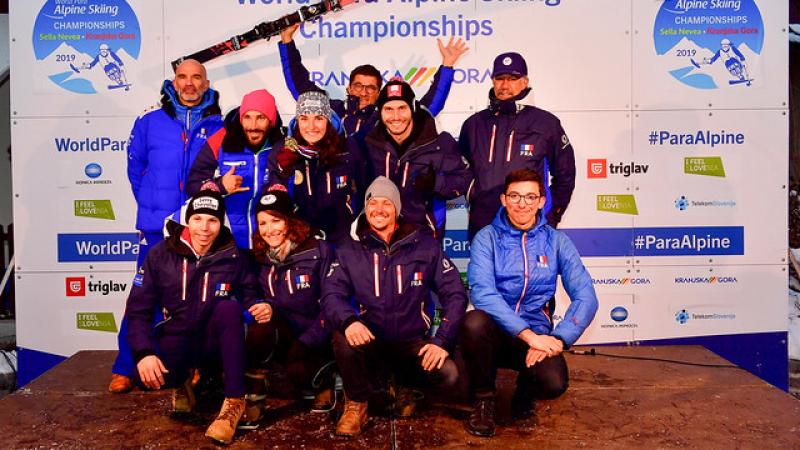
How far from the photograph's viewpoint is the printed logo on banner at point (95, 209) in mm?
4125

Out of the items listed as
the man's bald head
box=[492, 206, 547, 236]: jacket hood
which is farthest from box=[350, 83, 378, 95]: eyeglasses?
box=[492, 206, 547, 236]: jacket hood

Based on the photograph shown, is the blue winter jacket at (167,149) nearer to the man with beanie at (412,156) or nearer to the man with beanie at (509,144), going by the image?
the man with beanie at (412,156)

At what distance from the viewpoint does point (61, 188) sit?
162 inches

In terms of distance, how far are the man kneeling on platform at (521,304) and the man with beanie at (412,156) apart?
1.31 ft

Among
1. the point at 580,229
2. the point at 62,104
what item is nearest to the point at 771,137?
the point at 580,229

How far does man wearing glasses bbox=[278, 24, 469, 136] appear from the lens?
3678 mm

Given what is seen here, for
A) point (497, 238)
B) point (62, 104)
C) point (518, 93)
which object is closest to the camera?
point (497, 238)

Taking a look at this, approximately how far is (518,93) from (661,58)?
120 centimetres

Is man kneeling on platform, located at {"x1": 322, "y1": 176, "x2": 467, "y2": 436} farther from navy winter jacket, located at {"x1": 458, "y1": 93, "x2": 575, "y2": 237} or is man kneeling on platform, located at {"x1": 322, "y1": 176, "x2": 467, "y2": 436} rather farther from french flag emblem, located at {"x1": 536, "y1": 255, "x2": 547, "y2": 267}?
navy winter jacket, located at {"x1": 458, "y1": 93, "x2": 575, "y2": 237}

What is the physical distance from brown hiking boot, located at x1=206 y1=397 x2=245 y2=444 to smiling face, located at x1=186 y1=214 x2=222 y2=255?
680mm

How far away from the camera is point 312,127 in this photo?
313 cm

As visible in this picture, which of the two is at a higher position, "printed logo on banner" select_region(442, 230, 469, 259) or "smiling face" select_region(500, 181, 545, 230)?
"smiling face" select_region(500, 181, 545, 230)

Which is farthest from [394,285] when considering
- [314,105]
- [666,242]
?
[666,242]

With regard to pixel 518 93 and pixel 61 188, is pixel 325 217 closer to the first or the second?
pixel 518 93
